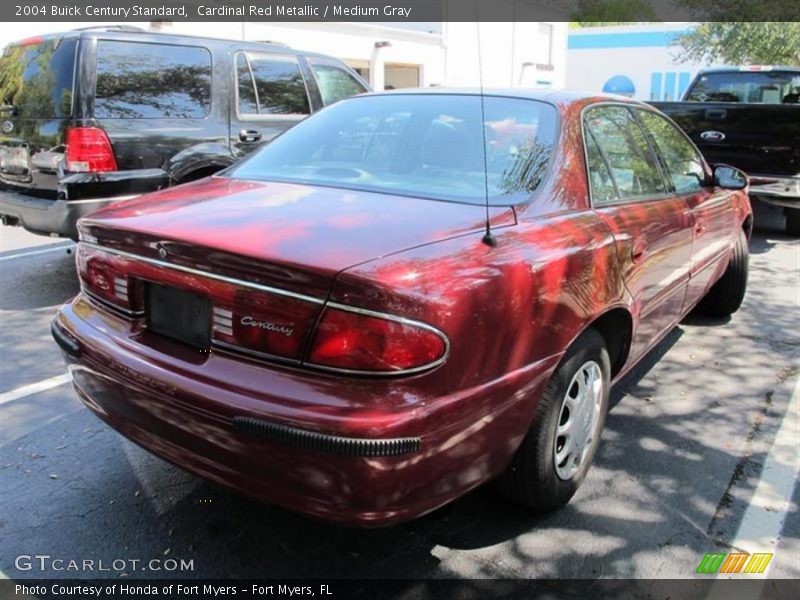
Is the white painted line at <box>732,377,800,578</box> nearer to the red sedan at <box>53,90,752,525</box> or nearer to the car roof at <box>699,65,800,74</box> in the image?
the red sedan at <box>53,90,752,525</box>

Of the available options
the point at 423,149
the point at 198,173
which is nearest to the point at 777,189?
the point at 198,173

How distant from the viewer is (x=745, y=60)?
66.9 ft

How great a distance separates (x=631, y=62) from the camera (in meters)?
33.7

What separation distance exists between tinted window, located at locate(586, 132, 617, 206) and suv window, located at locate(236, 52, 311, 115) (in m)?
4.02

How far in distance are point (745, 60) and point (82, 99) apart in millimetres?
20137

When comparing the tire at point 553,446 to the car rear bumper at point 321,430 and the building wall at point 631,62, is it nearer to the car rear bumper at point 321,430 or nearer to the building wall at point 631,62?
the car rear bumper at point 321,430

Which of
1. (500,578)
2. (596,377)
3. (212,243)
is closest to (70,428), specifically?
(212,243)

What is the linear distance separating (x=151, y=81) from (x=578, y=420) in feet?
14.9

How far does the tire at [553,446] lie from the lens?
2570 millimetres

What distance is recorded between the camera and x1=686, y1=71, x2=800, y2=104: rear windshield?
32.5 ft

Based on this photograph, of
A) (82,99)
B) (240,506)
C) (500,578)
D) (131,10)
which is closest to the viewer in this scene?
(500,578)

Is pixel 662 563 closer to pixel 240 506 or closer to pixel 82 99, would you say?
pixel 240 506

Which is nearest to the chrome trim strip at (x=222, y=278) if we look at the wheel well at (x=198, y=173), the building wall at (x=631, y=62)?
the wheel well at (x=198, y=173)

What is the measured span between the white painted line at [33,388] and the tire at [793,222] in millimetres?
8056
